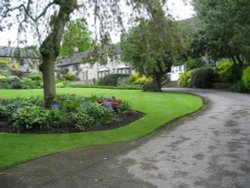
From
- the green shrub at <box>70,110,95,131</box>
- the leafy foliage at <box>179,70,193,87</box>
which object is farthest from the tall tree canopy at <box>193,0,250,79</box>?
the green shrub at <box>70,110,95,131</box>

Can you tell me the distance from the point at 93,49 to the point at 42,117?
295 centimetres

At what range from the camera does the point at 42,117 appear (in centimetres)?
1116

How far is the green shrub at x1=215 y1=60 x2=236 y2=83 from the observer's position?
1288 inches

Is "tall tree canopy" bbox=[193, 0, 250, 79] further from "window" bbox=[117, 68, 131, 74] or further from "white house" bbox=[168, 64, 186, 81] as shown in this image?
"window" bbox=[117, 68, 131, 74]

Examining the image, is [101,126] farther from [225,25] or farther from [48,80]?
[225,25]

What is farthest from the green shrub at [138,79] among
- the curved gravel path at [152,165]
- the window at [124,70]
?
the curved gravel path at [152,165]

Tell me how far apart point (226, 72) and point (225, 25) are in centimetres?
1237

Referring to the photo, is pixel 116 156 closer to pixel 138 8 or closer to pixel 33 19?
pixel 138 8

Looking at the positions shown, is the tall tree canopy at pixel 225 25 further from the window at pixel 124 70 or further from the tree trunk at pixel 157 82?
the window at pixel 124 70

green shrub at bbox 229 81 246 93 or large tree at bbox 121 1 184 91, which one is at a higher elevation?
large tree at bbox 121 1 184 91

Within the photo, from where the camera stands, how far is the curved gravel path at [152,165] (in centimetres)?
623

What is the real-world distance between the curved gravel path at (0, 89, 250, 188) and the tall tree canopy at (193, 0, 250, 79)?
6864 millimetres

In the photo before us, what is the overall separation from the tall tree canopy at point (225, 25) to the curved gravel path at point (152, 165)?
Answer: 6.86m

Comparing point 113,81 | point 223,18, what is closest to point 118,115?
point 223,18
